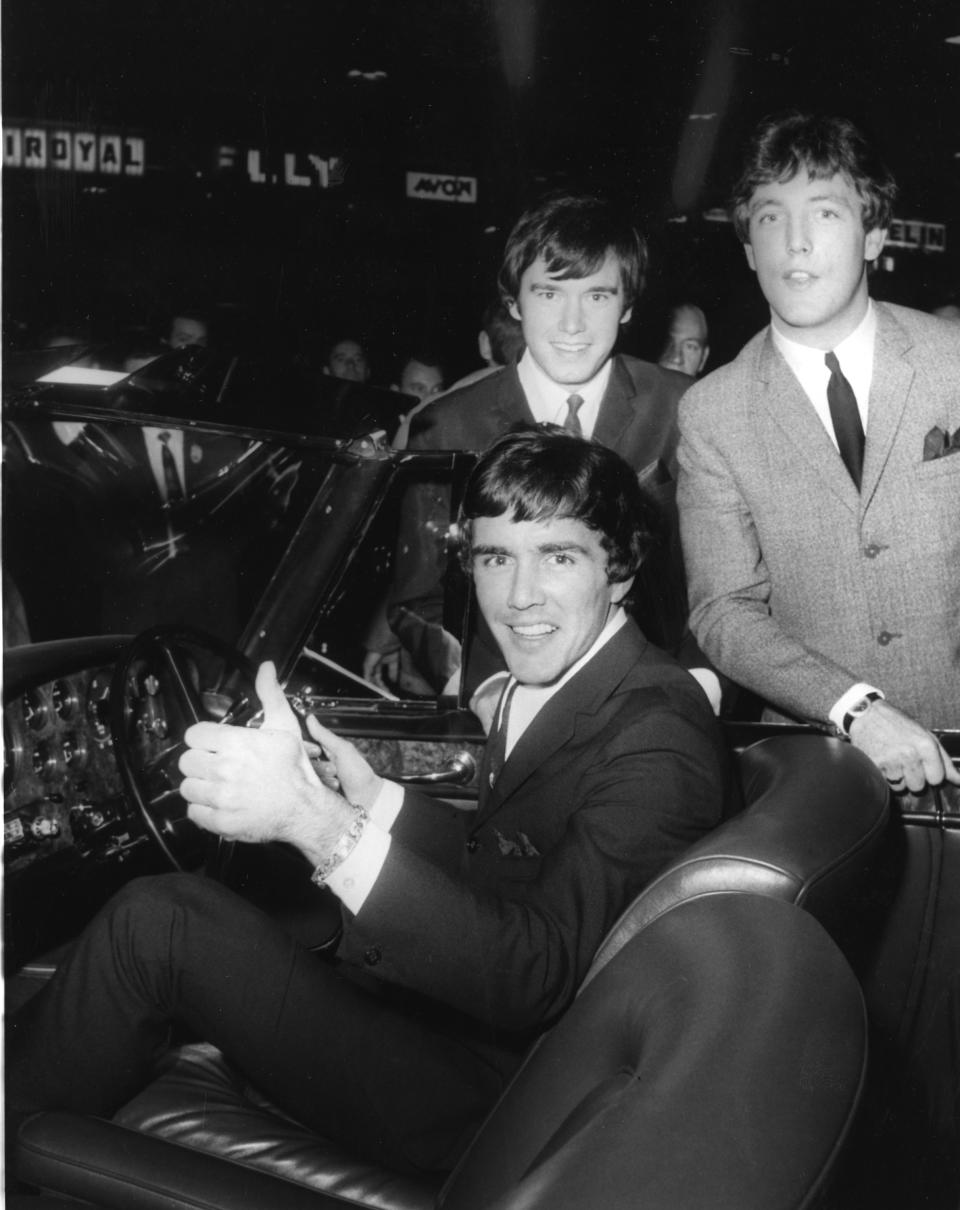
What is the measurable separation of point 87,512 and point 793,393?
1.24 m

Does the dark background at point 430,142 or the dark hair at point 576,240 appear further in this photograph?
the dark hair at point 576,240

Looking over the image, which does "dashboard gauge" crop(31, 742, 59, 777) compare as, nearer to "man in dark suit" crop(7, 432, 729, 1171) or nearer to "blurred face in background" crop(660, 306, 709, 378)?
"man in dark suit" crop(7, 432, 729, 1171)

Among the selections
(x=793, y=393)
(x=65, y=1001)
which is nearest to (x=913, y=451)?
(x=793, y=393)

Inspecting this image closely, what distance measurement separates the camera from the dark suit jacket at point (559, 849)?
117cm

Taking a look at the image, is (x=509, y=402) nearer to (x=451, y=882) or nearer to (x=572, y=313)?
(x=572, y=313)

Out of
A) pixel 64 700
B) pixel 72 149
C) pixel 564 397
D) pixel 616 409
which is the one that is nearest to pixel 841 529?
pixel 616 409

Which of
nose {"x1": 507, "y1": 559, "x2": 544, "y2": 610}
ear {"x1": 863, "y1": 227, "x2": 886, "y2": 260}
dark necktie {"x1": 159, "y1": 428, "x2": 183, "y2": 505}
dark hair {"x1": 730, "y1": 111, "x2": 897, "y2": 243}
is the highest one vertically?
dark hair {"x1": 730, "y1": 111, "x2": 897, "y2": 243}

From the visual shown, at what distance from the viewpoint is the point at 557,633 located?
1491mm

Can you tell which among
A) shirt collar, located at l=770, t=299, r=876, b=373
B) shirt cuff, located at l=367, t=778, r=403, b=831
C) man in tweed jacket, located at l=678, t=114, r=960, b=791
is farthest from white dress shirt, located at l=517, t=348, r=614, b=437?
shirt cuff, located at l=367, t=778, r=403, b=831

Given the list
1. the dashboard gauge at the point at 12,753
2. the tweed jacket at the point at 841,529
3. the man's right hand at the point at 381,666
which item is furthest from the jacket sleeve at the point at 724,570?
the dashboard gauge at the point at 12,753

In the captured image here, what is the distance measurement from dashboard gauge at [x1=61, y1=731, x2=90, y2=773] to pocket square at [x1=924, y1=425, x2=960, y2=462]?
1.44 meters

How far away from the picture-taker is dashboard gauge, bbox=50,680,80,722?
1733 millimetres

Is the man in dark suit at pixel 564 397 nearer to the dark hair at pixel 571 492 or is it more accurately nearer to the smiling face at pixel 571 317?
→ the smiling face at pixel 571 317

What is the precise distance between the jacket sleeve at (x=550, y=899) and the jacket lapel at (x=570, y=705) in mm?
107
